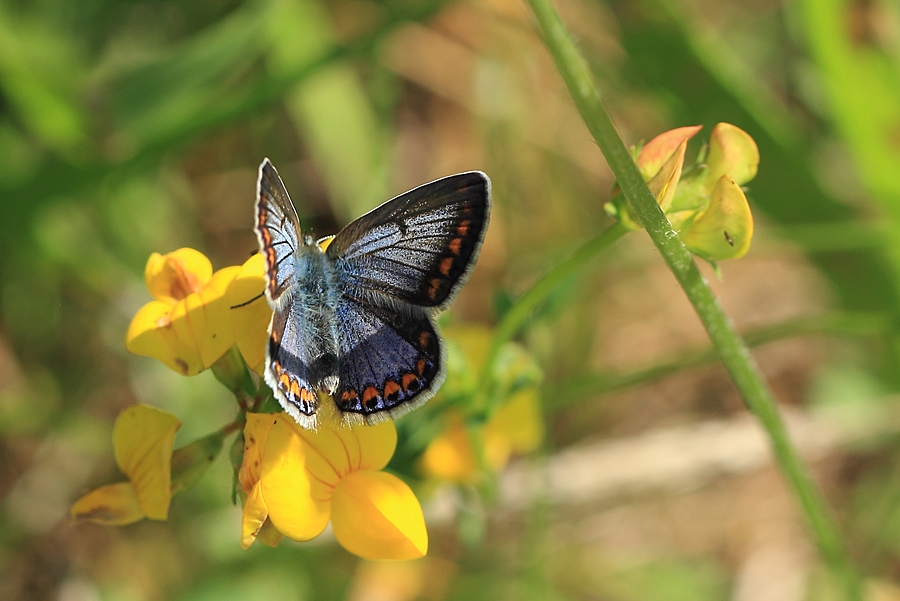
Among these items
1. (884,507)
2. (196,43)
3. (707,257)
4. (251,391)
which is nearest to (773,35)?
(884,507)

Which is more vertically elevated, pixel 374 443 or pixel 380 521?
pixel 374 443

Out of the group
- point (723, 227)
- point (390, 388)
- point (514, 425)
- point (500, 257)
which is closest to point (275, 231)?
point (390, 388)

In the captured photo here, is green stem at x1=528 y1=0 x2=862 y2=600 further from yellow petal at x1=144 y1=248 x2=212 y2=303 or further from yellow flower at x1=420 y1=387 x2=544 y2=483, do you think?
yellow petal at x1=144 y1=248 x2=212 y2=303

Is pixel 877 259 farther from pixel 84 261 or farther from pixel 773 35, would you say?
pixel 84 261

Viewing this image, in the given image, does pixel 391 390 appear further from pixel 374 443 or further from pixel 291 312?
pixel 291 312

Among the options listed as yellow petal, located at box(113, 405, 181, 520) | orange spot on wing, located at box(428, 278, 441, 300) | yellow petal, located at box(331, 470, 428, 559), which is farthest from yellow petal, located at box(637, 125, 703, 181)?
yellow petal, located at box(113, 405, 181, 520)
